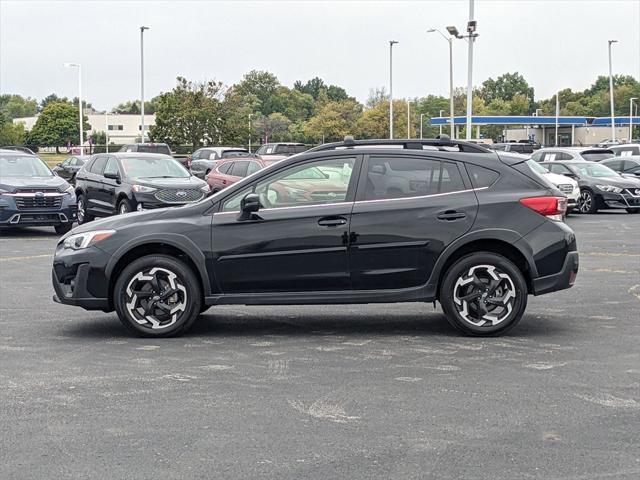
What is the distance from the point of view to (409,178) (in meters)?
8.41

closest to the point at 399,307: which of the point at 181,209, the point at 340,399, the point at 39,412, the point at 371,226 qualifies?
the point at 371,226

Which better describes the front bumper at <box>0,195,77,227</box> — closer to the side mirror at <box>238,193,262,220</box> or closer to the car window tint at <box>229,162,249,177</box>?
the car window tint at <box>229,162,249,177</box>

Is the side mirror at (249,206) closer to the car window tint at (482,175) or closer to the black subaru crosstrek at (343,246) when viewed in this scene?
the black subaru crosstrek at (343,246)

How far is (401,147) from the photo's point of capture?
8578 mm

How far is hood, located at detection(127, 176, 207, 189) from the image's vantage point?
20.8 m

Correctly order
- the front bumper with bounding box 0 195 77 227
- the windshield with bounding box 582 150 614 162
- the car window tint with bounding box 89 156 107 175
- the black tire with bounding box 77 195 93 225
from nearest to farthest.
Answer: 1. the front bumper with bounding box 0 195 77 227
2. the car window tint with bounding box 89 156 107 175
3. the black tire with bounding box 77 195 93 225
4. the windshield with bounding box 582 150 614 162

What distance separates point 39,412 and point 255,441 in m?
1.51

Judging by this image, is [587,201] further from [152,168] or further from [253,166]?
[152,168]

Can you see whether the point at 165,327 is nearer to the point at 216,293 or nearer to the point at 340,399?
the point at 216,293

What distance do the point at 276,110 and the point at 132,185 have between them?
13837 cm

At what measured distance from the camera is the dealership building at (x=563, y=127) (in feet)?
304

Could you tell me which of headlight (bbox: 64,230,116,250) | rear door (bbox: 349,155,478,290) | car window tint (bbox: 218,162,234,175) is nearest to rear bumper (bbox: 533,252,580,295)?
rear door (bbox: 349,155,478,290)

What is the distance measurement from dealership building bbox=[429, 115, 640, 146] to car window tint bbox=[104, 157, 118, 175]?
68985 mm

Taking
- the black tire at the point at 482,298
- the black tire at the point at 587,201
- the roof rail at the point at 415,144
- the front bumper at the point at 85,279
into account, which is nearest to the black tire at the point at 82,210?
the black tire at the point at 587,201
